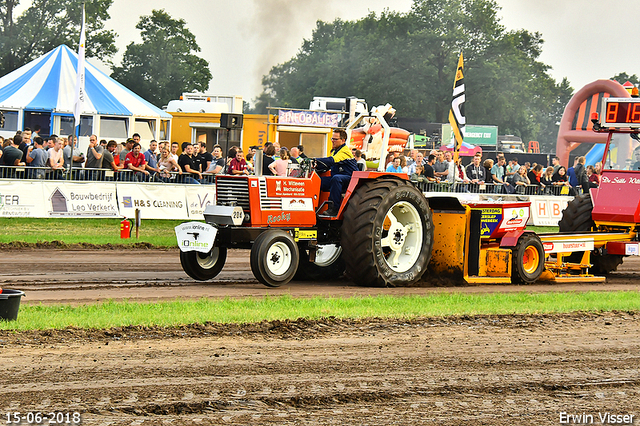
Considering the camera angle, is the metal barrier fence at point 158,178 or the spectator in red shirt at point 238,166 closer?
the spectator in red shirt at point 238,166

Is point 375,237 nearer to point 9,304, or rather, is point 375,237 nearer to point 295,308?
point 295,308

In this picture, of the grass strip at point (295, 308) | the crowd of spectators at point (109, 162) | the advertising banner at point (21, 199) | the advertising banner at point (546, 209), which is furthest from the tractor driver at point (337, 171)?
the advertising banner at point (546, 209)

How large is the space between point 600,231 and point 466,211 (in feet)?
10.9

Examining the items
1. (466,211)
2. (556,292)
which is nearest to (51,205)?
(466,211)

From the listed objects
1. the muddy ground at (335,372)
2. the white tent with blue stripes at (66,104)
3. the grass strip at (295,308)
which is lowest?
the muddy ground at (335,372)

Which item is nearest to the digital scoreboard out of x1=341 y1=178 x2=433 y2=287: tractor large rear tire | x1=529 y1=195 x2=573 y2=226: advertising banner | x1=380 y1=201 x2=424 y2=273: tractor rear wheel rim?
x1=341 y1=178 x2=433 y2=287: tractor large rear tire

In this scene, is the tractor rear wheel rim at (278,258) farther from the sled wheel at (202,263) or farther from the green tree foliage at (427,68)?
the green tree foliage at (427,68)

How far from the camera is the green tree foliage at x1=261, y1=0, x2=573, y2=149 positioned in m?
70.9

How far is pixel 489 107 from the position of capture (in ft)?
235

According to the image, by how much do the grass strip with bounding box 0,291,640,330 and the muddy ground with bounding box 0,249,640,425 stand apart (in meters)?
0.27

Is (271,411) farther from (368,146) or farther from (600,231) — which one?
(600,231)

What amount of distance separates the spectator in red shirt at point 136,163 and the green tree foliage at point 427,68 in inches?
2049

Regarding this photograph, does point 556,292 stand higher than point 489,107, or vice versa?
point 489,107

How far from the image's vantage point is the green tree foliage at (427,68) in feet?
233
